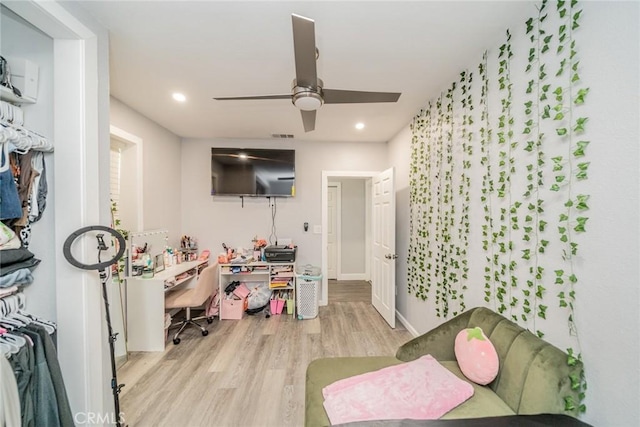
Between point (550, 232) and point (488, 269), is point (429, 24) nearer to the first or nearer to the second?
point (550, 232)

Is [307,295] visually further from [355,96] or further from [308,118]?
[355,96]

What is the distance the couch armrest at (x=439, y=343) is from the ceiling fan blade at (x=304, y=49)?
1891 mm

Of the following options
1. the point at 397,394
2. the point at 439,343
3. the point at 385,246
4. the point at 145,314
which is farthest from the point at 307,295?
the point at 397,394

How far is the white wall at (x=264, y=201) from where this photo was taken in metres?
3.73

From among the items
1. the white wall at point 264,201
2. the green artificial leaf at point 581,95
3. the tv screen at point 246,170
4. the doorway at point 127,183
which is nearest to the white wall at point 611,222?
the green artificial leaf at point 581,95

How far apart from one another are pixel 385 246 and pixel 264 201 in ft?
6.37

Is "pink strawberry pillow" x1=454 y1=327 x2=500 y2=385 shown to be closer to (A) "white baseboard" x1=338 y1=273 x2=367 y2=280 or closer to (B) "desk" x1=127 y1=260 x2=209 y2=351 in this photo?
(B) "desk" x1=127 y1=260 x2=209 y2=351

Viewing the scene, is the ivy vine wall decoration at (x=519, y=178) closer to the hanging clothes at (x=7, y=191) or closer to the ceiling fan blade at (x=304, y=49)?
the ceiling fan blade at (x=304, y=49)

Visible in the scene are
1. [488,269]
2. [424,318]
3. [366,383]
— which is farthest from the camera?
[424,318]

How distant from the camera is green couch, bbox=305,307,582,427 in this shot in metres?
1.11

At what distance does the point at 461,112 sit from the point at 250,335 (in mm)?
3138

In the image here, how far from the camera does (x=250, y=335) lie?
286 cm

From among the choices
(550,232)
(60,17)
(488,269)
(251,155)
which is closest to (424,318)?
(488,269)

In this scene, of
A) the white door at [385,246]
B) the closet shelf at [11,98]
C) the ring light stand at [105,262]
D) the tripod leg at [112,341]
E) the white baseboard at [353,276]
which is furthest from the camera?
the white baseboard at [353,276]
